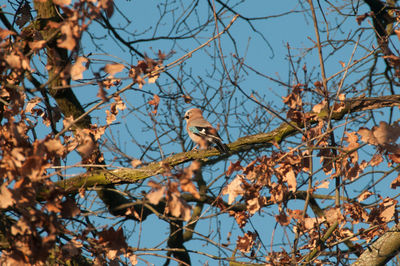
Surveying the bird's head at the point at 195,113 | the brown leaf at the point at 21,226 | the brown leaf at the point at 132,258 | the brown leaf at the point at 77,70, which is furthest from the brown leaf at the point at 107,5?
the bird's head at the point at 195,113

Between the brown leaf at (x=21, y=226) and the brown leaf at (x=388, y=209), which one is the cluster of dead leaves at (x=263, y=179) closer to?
the brown leaf at (x=388, y=209)

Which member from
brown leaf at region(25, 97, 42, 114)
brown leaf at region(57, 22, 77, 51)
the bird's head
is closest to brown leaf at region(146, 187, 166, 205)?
brown leaf at region(57, 22, 77, 51)

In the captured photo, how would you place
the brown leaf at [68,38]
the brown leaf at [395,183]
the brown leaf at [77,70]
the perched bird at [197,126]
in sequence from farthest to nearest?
the perched bird at [197,126]
the brown leaf at [395,183]
the brown leaf at [77,70]
the brown leaf at [68,38]

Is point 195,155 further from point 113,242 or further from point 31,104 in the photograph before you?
point 113,242

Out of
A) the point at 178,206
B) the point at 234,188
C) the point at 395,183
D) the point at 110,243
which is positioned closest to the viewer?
the point at 178,206

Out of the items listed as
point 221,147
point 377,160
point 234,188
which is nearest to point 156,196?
point 234,188

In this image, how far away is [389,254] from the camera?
15.0ft

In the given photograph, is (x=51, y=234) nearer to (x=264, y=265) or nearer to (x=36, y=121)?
(x=264, y=265)

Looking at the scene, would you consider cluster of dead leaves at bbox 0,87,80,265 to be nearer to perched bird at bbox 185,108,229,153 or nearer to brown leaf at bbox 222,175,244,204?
brown leaf at bbox 222,175,244,204

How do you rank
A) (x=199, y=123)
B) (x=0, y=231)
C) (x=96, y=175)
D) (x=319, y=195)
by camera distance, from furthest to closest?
(x=319, y=195)
(x=199, y=123)
(x=96, y=175)
(x=0, y=231)

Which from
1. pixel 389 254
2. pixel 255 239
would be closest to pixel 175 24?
pixel 255 239

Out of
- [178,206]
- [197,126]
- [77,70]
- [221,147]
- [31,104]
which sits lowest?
[178,206]

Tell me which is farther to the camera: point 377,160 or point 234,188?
point 377,160

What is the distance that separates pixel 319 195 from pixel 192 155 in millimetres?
4006
